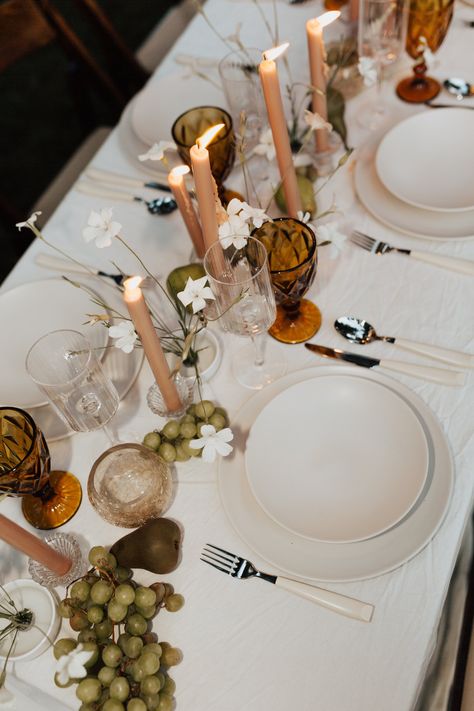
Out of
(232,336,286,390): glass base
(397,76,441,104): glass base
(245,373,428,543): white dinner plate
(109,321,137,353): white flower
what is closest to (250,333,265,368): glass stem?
(232,336,286,390): glass base

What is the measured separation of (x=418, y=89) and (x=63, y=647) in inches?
48.8

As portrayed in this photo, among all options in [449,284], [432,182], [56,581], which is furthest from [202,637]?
[432,182]

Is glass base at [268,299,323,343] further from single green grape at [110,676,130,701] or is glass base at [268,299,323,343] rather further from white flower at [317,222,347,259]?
single green grape at [110,676,130,701]

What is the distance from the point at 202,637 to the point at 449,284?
2.21ft

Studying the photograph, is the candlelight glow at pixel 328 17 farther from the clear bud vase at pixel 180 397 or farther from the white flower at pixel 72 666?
the white flower at pixel 72 666

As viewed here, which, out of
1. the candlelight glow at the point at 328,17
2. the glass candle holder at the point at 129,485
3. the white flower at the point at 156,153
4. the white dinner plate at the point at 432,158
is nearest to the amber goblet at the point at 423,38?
the white dinner plate at the point at 432,158

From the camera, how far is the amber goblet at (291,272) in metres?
1.00

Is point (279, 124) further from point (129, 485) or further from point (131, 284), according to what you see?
point (129, 485)

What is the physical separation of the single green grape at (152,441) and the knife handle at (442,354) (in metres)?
0.41

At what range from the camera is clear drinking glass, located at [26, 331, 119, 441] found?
0.93 meters

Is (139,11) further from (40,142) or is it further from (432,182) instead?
(432,182)

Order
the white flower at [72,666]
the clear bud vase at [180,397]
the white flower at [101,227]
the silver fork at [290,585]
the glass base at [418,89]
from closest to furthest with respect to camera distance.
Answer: the white flower at [72,666] → the silver fork at [290,585] → the white flower at [101,227] → the clear bud vase at [180,397] → the glass base at [418,89]

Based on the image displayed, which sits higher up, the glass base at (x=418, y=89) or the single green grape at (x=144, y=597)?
the single green grape at (x=144, y=597)

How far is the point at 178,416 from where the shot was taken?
1065 mm
